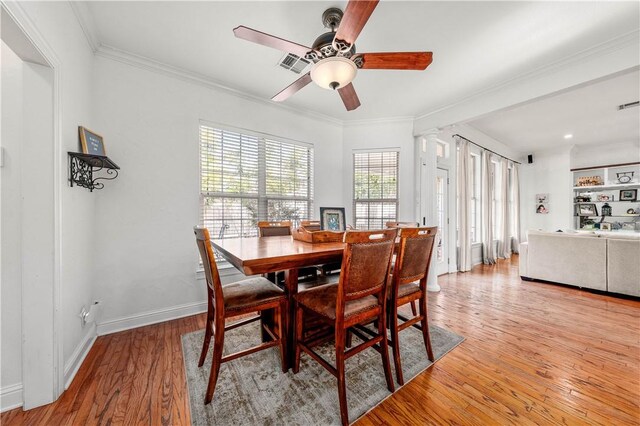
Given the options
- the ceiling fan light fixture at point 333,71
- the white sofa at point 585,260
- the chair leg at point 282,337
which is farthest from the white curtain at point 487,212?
the chair leg at point 282,337

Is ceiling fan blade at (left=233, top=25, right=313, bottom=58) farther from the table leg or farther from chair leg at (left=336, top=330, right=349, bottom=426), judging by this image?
chair leg at (left=336, top=330, right=349, bottom=426)

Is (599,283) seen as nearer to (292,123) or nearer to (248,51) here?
(292,123)

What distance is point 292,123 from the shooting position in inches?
139

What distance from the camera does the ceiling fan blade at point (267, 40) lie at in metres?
1.47

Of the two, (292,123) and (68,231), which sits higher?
(292,123)

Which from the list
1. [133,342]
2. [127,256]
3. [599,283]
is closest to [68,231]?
[127,256]

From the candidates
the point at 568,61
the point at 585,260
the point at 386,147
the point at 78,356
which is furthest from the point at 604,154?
the point at 78,356

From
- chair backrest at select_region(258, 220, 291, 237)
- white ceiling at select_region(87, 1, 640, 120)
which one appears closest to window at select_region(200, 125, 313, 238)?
chair backrest at select_region(258, 220, 291, 237)

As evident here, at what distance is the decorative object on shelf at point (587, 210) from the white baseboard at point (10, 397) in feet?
33.0

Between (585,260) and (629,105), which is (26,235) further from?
(629,105)

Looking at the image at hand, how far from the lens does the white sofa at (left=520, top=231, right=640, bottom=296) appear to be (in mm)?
3188

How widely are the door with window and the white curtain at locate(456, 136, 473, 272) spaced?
0.39 meters

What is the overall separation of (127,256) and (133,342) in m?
0.80

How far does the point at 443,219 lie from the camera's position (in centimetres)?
451
